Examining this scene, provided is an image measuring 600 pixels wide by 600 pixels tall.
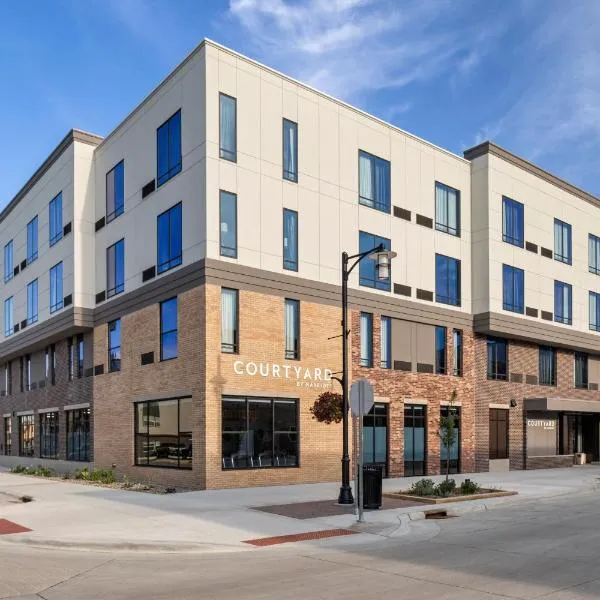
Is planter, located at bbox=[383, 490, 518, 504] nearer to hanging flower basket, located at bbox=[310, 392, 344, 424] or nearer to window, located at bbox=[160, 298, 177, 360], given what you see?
hanging flower basket, located at bbox=[310, 392, 344, 424]

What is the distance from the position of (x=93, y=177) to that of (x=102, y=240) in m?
3.02

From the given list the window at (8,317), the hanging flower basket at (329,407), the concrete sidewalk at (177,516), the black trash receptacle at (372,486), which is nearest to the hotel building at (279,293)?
the window at (8,317)

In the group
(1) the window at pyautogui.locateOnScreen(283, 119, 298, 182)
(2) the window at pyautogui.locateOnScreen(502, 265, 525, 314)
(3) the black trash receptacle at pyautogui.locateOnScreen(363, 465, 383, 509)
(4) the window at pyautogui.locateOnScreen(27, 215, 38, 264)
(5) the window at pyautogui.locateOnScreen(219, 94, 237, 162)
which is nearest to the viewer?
(3) the black trash receptacle at pyautogui.locateOnScreen(363, 465, 383, 509)

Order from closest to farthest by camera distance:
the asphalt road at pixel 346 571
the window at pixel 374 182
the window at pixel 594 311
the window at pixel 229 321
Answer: the asphalt road at pixel 346 571
the window at pixel 229 321
the window at pixel 374 182
the window at pixel 594 311

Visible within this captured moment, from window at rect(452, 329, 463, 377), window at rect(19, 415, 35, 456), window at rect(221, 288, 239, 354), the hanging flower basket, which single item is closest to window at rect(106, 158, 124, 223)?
window at rect(221, 288, 239, 354)

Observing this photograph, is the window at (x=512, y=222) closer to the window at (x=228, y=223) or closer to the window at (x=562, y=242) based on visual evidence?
the window at (x=562, y=242)

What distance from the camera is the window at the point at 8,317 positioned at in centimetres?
3991

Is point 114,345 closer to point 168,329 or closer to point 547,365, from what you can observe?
point 168,329

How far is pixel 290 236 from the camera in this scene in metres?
25.1

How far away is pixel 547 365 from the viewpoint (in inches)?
1415

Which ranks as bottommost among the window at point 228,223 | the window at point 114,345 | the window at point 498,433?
the window at point 498,433

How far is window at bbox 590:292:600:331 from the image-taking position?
38.3 m

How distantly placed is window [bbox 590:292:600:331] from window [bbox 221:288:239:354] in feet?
75.8

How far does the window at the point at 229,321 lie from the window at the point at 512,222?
14.8m
